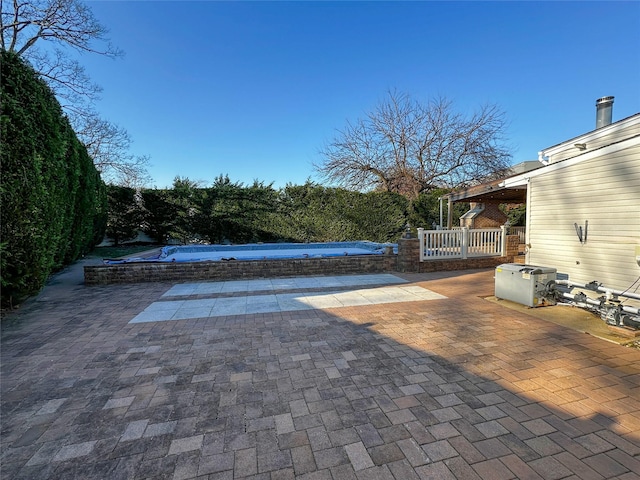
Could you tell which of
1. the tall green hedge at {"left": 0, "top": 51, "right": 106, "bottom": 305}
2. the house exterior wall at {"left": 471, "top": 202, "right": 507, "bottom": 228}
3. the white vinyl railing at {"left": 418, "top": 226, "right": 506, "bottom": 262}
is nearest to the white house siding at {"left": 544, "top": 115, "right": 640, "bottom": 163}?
A: the white vinyl railing at {"left": 418, "top": 226, "right": 506, "bottom": 262}

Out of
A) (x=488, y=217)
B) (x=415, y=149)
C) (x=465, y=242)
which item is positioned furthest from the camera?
(x=415, y=149)

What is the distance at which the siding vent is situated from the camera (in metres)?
8.51

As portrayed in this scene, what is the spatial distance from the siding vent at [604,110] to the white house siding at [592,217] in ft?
18.5

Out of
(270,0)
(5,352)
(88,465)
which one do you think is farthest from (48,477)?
(270,0)

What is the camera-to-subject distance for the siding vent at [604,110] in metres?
8.51

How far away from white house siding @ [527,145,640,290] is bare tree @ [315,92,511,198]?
9.92 meters

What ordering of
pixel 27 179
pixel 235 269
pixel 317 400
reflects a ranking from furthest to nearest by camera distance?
pixel 235 269
pixel 27 179
pixel 317 400

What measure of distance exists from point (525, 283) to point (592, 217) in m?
1.57

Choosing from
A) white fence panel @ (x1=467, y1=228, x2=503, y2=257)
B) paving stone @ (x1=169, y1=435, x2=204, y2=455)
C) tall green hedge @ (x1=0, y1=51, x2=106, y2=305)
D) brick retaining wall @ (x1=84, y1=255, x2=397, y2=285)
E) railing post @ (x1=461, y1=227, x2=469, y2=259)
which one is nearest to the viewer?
paving stone @ (x1=169, y1=435, x2=204, y2=455)

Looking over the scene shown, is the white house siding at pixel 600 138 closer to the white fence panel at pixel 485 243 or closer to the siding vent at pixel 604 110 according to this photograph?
the siding vent at pixel 604 110

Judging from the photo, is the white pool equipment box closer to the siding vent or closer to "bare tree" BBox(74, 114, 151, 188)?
the siding vent

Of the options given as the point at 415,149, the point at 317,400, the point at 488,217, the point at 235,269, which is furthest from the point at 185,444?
the point at 415,149

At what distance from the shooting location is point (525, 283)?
4.78m

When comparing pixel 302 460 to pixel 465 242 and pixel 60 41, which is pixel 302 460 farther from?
pixel 60 41
